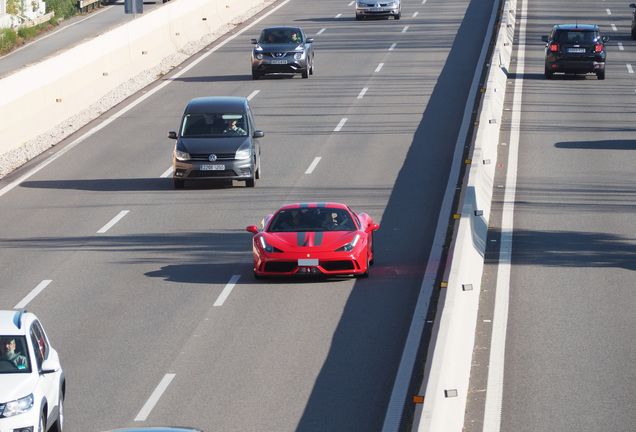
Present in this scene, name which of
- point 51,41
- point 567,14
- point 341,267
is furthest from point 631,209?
point 51,41

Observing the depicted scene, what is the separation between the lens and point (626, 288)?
17109 millimetres

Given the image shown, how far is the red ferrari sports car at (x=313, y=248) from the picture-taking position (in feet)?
59.0

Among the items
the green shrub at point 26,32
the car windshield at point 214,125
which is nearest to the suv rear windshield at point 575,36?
the car windshield at point 214,125

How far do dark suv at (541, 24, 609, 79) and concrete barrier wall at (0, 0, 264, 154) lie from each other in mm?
13655

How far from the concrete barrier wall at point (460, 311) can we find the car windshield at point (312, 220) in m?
1.85

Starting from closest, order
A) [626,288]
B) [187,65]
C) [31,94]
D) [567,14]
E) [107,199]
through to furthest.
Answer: [626,288], [107,199], [31,94], [187,65], [567,14]

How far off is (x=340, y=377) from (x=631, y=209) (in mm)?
10783

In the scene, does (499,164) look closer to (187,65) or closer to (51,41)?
(187,65)

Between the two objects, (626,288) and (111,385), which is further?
(626,288)

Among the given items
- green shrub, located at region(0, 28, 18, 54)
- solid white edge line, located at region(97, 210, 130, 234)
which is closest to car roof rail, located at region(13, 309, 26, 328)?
solid white edge line, located at region(97, 210, 130, 234)

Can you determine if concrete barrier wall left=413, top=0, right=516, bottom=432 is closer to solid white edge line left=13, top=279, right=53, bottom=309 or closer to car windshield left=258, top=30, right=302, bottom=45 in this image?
solid white edge line left=13, top=279, right=53, bottom=309

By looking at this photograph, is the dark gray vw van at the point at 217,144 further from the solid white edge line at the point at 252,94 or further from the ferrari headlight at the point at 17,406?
the ferrari headlight at the point at 17,406

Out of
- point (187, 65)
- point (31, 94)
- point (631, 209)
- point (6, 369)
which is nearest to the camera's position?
point (6, 369)

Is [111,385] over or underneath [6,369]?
underneath
